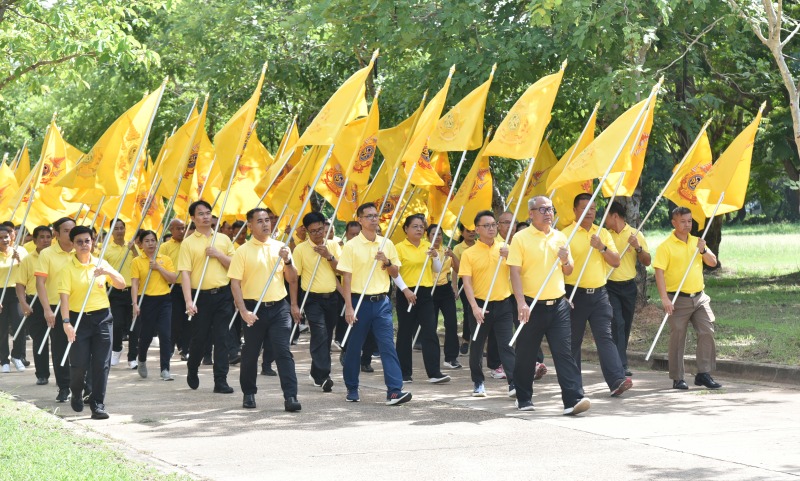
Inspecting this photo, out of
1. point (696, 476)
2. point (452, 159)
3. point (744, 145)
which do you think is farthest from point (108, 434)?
point (452, 159)

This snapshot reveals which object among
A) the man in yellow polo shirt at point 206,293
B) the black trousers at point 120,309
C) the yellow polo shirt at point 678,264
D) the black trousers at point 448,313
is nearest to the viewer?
the yellow polo shirt at point 678,264

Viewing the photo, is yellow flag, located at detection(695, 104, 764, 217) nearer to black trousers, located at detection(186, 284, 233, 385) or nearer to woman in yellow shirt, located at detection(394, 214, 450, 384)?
woman in yellow shirt, located at detection(394, 214, 450, 384)

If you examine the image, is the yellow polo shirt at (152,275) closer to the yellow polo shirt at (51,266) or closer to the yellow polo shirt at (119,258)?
the yellow polo shirt at (119,258)

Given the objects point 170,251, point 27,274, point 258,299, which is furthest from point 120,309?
point 258,299

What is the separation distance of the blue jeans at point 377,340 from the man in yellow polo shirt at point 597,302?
1695 millimetres

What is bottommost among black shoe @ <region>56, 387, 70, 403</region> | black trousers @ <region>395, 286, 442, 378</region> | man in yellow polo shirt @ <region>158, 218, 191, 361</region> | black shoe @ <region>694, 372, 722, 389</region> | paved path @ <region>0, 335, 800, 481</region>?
paved path @ <region>0, 335, 800, 481</region>

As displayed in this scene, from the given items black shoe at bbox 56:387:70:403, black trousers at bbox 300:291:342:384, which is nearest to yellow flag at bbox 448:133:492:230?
black trousers at bbox 300:291:342:384

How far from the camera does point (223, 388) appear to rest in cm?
1167

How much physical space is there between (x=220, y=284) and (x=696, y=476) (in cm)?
629

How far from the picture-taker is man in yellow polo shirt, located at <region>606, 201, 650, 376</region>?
12.2m

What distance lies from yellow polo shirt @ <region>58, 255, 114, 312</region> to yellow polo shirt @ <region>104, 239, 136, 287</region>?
11.2ft

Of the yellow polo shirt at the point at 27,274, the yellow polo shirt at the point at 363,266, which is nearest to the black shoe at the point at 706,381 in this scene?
the yellow polo shirt at the point at 363,266

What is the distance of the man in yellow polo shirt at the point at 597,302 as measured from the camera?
1085 cm

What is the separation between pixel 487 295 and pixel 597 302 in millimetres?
1035
